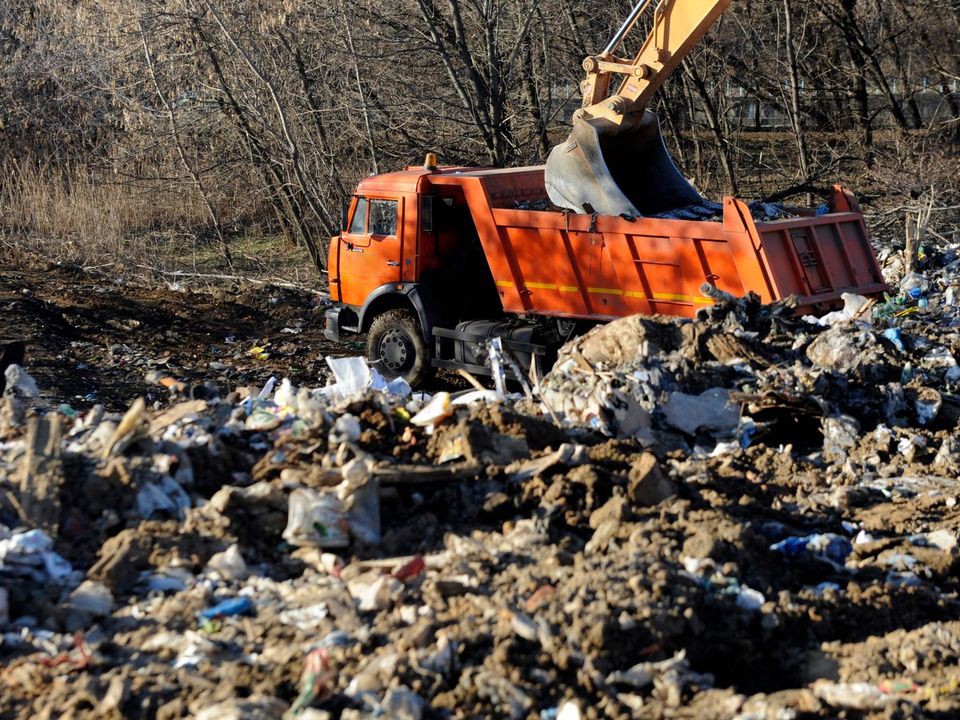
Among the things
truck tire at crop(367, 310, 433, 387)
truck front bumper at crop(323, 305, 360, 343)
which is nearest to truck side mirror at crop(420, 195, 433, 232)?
truck tire at crop(367, 310, 433, 387)

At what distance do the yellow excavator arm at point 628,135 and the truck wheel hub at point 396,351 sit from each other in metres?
2.20

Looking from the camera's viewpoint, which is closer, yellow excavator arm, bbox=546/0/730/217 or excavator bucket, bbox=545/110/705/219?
excavator bucket, bbox=545/110/705/219

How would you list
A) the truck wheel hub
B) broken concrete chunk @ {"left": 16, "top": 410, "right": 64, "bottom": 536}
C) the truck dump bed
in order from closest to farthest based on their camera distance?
broken concrete chunk @ {"left": 16, "top": 410, "right": 64, "bottom": 536}
the truck dump bed
the truck wheel hub

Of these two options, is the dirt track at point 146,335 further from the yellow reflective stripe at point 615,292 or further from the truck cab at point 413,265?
the yellow reflective stripe at point 615,292

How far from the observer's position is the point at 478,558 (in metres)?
4.96

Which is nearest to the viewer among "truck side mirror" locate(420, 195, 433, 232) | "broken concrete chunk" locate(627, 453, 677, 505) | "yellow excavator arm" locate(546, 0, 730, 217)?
"broken concrete chunk" locate(627, 453, 677, 505)

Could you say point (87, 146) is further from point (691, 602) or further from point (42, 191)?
point (691, 602)

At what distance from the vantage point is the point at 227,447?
601 cm

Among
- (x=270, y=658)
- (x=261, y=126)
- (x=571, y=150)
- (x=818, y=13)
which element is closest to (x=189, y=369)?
(x=571, y=150)

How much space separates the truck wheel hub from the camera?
37.6 feet

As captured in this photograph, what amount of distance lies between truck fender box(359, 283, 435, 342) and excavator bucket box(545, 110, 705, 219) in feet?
5.49

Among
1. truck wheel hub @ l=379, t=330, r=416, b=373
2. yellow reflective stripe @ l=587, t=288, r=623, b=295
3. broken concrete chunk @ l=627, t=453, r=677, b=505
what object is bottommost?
broken concrete chunk @ l=627, t=453, r=677, b=505

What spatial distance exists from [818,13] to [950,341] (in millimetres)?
13031

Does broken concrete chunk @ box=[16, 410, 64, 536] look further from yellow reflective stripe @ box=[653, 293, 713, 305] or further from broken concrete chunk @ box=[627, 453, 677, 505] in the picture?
yellow reflective stripe @ box=[653, 293, 713, 305]
